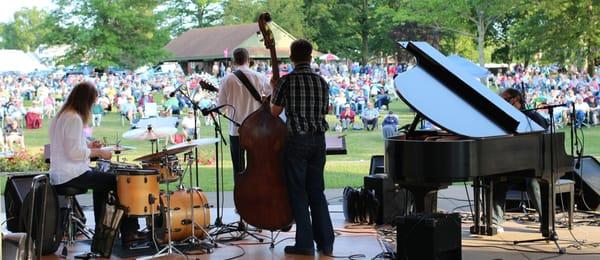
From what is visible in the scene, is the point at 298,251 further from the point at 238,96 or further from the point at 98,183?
the point at 238,96

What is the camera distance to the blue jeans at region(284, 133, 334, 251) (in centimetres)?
630

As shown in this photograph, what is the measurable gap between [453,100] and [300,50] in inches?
58.7

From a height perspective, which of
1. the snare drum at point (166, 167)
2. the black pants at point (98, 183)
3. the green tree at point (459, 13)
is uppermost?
the green tree at point (459, 13)

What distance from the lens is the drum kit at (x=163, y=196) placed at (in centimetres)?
646

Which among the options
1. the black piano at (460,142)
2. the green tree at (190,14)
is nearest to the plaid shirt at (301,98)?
the black piano at (460,142)

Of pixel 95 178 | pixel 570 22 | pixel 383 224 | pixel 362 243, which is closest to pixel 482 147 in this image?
pixel 362 243

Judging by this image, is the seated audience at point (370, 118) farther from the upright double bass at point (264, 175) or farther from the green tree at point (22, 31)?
the green tree at point (22, 31)

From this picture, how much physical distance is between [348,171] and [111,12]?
2539 centimetres

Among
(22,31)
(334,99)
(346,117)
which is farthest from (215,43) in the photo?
(22,31)

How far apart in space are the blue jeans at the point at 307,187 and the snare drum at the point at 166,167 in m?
1.18

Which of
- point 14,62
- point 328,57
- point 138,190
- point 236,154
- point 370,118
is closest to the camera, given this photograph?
point 138,190

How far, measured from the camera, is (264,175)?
646 centimetres

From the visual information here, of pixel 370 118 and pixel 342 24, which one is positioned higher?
pixel 342 24

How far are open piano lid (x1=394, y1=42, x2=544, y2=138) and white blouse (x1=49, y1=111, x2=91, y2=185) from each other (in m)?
2.68
